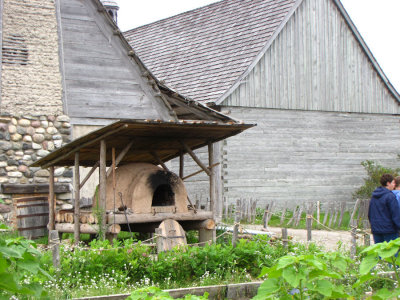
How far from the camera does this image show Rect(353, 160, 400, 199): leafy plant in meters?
20.9

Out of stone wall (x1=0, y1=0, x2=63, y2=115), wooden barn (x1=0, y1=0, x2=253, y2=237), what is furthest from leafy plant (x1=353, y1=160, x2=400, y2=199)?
stone wall (x1=0, y1=0, x2=63, y2=115)

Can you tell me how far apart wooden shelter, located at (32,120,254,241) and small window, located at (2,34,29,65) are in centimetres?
321

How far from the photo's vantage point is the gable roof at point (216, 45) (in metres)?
20.2

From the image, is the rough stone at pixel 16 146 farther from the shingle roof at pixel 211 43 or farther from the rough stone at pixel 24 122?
the shingle roof at pixel 211 43

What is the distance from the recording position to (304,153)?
21.1 meters

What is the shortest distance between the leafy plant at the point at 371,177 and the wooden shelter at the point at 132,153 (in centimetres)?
968

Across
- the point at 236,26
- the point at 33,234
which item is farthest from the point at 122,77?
the point at 236,26

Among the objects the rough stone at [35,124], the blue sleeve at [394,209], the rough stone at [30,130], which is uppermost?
the rough stone at [35,124]

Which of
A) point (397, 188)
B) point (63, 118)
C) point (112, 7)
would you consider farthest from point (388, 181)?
point (112, 7)

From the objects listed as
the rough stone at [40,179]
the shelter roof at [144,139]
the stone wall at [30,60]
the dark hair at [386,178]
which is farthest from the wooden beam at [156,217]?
the stone wall at [30,60]

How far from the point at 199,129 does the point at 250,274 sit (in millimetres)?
2983

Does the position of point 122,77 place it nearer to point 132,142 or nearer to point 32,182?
point 32,182

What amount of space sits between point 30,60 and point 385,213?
8817 millimetres

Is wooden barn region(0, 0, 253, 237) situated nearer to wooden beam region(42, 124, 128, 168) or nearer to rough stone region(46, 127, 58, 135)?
rough stone region(46, 127, 58, 135)
